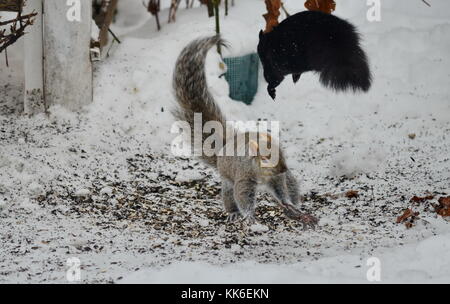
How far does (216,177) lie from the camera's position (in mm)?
5367

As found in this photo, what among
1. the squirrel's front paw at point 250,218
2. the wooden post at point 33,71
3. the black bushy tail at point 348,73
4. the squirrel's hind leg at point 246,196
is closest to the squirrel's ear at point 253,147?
the squirrel's hind leg at point 246,196

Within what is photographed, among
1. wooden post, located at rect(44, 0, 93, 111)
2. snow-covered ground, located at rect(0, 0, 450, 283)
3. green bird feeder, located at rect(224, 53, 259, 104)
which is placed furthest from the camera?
green bird feeder, located at rect(224, 53, 259, 104)

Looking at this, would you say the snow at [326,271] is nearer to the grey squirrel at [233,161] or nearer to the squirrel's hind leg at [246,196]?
the grey squirrel at [233,161]

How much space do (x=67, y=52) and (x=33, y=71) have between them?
332mm

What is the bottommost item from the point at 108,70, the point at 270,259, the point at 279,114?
the point at 270,259

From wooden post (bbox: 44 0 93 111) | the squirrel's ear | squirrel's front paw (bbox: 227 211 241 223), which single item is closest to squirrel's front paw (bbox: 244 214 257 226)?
squirrel's front paw (bbox: 227 211 241 223)

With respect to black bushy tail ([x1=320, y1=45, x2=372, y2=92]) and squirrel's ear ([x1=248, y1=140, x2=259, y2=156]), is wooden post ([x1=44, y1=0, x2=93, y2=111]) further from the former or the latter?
black bushy tail ([x1=320, y1=45, x2=372, y2=92])

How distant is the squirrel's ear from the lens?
12.5 feet

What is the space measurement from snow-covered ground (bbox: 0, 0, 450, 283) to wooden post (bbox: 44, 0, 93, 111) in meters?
0.16

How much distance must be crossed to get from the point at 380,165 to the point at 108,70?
Answer: 102 inches

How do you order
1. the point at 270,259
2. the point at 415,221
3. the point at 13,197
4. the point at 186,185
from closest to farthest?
1. the point at 270,259
2. the point at 415,221
3. the point at 13,197
4. the point at 186,185

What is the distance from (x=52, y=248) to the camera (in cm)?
386

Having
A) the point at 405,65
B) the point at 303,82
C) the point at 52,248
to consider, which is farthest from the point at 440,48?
the point at 52,248

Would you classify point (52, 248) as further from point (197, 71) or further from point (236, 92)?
point (236, 92)
